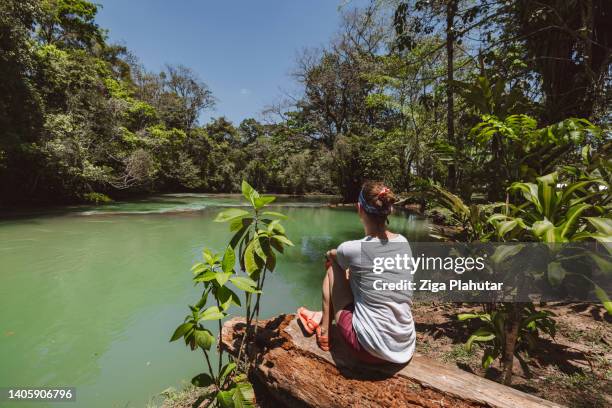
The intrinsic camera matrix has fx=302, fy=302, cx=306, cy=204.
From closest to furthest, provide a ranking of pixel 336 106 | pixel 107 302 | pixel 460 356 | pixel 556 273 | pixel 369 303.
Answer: pixel 556 273 < pixel 369 303 < pixel 460 356 < pixel 107 302 < pixel 336 106

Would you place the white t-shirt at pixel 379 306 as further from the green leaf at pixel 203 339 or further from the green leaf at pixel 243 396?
the green leaf at pixel 203 339

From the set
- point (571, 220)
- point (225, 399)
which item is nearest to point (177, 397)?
point (225, 399)

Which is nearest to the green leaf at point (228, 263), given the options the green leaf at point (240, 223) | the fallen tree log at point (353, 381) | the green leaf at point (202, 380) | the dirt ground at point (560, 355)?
the green leaf at point (240, 223)

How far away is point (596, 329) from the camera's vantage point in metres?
2.67

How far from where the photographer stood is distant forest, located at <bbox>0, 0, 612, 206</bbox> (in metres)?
3.13

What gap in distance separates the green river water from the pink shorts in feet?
5.22

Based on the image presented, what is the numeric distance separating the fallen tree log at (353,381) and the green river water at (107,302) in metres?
1.15

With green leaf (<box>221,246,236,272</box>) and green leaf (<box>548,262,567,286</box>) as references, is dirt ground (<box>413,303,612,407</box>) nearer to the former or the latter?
green leaf (<box>548,262,567,286</box>)

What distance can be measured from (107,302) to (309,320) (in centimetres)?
332

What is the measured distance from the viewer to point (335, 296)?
1798 millimetres

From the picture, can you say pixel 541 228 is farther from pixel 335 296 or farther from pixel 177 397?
pixel 177 397

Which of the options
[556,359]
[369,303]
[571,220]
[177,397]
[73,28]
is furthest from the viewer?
[73,28]

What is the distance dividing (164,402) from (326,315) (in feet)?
4.41

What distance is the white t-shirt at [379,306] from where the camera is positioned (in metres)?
1.50
